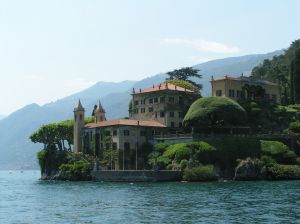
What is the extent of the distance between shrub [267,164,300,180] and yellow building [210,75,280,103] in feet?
90.5

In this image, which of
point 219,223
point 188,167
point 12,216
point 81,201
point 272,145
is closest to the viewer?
point 219,223

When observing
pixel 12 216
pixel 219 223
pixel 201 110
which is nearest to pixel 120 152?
pixel 201 110

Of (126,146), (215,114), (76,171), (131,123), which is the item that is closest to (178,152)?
(215,114)

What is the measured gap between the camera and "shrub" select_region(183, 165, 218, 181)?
3501 inches

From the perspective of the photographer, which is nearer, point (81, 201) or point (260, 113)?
point (81, 201)

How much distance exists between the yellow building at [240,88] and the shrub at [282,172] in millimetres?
27597

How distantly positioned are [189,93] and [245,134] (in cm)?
2070

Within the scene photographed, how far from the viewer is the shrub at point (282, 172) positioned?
3642 inches

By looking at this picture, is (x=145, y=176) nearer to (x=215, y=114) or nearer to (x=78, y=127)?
(x=215, y=114)

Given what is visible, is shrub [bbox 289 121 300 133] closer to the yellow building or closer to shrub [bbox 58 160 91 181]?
the yellow building

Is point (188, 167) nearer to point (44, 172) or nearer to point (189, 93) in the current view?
point (189, 93)

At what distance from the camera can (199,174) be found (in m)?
89.1

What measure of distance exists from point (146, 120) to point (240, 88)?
21.2 m

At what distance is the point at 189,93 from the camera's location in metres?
119
